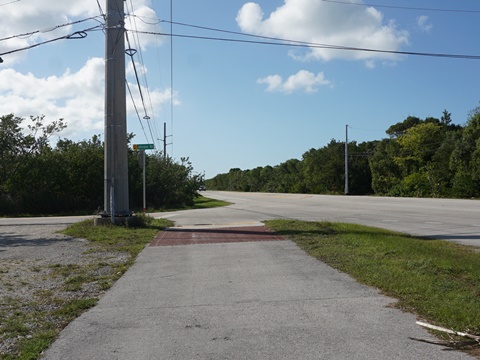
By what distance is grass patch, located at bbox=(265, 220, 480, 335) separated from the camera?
20.1ft

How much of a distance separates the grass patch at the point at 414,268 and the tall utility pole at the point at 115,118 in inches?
242

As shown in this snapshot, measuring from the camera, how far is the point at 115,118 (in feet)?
55.6

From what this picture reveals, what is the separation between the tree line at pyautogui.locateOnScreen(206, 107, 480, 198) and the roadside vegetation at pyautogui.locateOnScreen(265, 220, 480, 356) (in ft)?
135

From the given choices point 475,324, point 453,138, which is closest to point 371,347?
point 475,324

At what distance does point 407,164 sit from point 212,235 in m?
63.4

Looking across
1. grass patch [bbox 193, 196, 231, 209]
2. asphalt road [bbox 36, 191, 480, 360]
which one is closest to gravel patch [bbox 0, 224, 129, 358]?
asphalt road [bbox 36, 191, 480, 360]

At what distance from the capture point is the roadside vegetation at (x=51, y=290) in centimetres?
555

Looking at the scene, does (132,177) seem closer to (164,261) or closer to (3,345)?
(164,261)

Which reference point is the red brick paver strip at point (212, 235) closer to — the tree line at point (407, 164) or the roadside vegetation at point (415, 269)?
the roadside vegetation at point (415, 269)

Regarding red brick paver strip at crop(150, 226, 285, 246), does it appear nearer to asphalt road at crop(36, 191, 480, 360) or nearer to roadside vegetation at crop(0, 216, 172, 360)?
roadside vegetation at crop(0, 216, 172, 360)

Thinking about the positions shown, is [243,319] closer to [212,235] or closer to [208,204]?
[212,235]

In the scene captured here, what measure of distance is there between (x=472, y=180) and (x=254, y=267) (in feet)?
151

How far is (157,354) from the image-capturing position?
4.98 metres

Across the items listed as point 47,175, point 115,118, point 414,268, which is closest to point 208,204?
point 47,175
